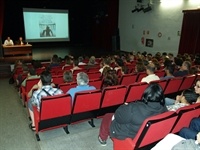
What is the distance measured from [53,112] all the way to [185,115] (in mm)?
1716

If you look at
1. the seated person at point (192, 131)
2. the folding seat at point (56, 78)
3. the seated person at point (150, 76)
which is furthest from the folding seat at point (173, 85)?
the folding seat at point (56, 78)

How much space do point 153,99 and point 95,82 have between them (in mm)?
1903

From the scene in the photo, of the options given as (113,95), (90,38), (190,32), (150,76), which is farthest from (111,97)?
(90,38)

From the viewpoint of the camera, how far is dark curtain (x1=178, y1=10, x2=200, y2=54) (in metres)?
8.51

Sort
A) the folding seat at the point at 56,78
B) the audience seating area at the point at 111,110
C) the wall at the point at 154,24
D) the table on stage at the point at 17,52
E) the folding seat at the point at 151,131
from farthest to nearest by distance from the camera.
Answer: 1. the table on stage at the point at 17,52
2. the wall at the point at 154,24
3. the folding seat at the point at 56,78
4. the audience seating area at the point at 111,110
5. the folding seat at the point at 151,131

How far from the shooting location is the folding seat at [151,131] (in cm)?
184

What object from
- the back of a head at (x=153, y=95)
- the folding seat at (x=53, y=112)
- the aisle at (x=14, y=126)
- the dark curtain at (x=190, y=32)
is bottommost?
the aisle at (x=14, y=126)

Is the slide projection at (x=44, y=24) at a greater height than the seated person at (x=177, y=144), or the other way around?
the slide projection at (x=44, y=24)

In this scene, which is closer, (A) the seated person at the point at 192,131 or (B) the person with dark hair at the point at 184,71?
(A) the seated person at the point at 192,131

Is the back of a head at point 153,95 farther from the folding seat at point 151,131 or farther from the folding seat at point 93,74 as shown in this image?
the folding seat at point 93,74

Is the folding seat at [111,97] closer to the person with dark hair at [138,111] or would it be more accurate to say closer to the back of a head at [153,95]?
the person with dark hair at [138,111]

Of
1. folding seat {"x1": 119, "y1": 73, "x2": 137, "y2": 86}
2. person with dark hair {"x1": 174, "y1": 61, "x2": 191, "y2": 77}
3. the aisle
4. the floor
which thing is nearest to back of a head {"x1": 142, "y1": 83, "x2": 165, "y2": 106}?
the floor

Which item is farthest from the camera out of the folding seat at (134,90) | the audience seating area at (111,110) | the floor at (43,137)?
the folding seat at (134,90)

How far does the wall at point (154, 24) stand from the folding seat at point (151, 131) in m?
8.01
